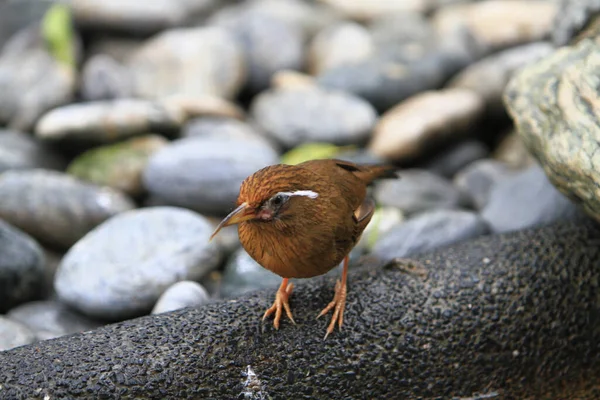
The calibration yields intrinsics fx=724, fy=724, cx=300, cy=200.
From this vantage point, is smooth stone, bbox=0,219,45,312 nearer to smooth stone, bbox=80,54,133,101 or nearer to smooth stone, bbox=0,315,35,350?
smooth stone, bbox=0,315,35,350

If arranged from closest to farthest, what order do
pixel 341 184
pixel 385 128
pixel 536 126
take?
pixel 341 184 → pixel 536 126 → pixel 385 128

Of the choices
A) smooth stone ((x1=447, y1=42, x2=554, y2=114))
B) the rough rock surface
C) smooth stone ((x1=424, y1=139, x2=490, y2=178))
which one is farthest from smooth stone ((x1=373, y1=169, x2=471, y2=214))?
the rough rock surface

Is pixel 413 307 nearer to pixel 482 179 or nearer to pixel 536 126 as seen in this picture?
pixel 536 126

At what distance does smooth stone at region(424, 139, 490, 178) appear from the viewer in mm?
6859

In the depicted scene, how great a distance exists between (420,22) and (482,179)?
3.08 meters

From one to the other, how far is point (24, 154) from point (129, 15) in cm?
244

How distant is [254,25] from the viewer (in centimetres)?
840

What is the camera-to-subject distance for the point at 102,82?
7.14 metres

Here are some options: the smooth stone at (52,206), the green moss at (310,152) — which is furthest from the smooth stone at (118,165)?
the green moss at (310,152)

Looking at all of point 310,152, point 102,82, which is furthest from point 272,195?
point 102,82

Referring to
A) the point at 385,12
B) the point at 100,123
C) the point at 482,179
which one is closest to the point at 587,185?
the point at 482,179

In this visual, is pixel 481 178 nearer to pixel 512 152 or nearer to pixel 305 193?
pixel 512 152

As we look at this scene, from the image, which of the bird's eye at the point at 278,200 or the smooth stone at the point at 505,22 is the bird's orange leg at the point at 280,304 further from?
the smooth stone at the point at 505,22

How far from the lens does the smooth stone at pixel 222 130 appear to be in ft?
22.1
